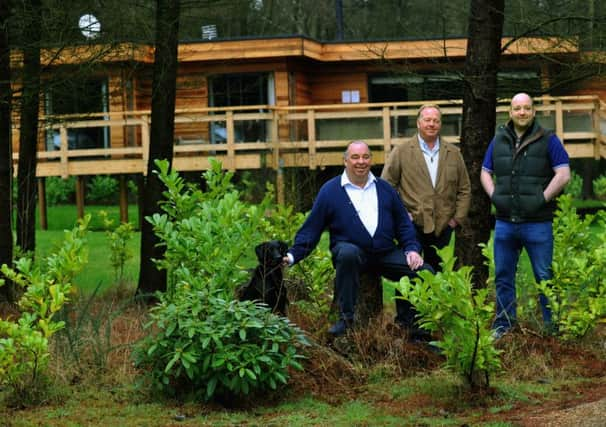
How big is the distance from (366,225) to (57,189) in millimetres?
25477

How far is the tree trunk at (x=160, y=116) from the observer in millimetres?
10617

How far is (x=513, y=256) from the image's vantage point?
806 cm

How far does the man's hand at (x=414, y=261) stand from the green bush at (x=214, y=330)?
3.37ft

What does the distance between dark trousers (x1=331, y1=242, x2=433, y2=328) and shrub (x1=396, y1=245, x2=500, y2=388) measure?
2.92 feet

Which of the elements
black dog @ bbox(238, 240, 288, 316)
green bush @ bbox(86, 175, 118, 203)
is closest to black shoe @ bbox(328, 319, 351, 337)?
black dog @ bbox(238, 240, 288, 316)

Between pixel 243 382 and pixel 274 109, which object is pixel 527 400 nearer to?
pixel 243 382

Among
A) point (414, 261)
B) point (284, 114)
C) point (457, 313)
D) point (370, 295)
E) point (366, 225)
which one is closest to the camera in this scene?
point (457, 313)

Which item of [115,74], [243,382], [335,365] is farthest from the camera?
[115,74]

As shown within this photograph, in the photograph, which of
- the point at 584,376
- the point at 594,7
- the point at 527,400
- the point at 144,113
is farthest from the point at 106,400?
the point at 144,113

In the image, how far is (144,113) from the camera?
21.5 metres

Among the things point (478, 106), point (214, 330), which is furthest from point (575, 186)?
point (214, 330)

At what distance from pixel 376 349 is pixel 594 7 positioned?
156 inches

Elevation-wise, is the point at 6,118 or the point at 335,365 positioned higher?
the point at 6,118

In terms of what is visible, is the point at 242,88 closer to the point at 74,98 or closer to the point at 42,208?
the point at 42,208
